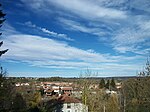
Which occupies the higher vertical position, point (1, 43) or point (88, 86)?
point (1, 43)

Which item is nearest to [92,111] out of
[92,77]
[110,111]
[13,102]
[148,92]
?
[92,77]

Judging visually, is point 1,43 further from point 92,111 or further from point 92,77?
point 92,111

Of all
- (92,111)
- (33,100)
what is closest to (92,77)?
(92,111)

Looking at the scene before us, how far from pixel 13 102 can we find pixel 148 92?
31284 millimetres

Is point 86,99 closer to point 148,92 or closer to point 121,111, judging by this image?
point 148,92

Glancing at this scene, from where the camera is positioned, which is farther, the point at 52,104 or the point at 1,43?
the point at 52,104

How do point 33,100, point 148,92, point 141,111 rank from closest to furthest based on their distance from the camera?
point 148,92 < point 141,111 < point 33,100

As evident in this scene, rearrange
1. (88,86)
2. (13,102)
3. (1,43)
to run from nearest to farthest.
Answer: (1,43) < (88,86) < (13,102)

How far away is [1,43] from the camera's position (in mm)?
22859

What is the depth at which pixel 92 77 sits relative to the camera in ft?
102

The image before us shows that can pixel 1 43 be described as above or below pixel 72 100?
above

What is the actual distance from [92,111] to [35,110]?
14984 mm

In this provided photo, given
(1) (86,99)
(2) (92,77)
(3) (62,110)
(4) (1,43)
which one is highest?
(4) (1,43)

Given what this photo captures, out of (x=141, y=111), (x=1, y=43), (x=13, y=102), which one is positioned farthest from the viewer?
(x=13, y=102)
